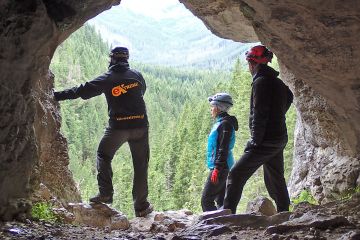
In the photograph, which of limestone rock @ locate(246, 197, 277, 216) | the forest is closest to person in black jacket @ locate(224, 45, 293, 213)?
limestone rock @ locate(246, 197, 277, 216)

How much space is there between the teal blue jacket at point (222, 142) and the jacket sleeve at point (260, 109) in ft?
4.98

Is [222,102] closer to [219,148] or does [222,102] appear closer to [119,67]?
[219,148]

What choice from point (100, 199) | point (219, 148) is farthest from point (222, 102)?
point (100, 199)

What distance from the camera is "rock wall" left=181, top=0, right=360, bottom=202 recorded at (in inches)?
220

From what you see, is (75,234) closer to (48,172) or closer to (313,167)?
(48,172)

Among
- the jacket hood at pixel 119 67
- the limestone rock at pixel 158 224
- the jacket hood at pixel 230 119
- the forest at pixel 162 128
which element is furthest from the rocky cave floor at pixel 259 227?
the forest at pixel 162 128

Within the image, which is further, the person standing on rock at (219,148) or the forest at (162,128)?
the forest at (162,128)

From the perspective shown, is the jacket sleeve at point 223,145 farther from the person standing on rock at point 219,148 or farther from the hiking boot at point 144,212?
the hiking boot at point 144,212

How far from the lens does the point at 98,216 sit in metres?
8.20

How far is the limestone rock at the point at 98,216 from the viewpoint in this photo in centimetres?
799

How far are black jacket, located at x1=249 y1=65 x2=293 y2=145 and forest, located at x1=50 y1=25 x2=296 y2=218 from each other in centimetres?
426

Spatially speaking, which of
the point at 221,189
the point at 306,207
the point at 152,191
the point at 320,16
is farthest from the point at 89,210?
the point at 152,191

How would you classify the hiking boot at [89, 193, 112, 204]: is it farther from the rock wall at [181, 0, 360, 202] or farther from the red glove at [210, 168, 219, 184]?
the rock wall at [181, 0, 360, 202]

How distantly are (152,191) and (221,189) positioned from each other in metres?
39.9
